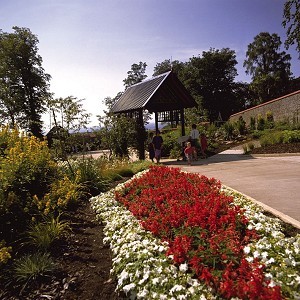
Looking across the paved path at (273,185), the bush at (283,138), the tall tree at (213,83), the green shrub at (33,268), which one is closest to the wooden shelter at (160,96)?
the bush at (283,138)

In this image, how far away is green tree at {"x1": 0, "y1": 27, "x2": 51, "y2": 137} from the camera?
99.0 ft

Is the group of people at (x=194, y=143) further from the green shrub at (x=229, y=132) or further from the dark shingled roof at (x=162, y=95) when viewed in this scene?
the green shrub at (x=229, y=132)

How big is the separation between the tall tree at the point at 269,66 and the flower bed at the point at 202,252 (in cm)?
3935

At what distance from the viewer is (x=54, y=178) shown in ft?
18.9

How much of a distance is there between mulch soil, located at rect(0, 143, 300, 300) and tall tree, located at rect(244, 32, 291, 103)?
132 ft

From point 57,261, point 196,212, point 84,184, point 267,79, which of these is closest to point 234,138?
point 84,184

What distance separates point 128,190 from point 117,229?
1.82 meters

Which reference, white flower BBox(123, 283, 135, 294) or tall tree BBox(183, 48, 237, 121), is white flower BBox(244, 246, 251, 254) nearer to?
white flower BBox(123, 283, 135, 294)

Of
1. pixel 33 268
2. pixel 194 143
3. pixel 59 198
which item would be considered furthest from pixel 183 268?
pixel 194 143

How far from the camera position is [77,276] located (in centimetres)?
297

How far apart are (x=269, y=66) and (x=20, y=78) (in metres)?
36.1

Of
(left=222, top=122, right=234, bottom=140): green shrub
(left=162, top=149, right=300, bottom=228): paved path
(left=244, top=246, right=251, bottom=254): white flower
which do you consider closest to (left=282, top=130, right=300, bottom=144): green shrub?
(left=162, top=149, right=300, bottom=228): paved path

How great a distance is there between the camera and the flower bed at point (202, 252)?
228cm

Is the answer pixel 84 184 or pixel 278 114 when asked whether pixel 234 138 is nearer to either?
pixel 278 114
